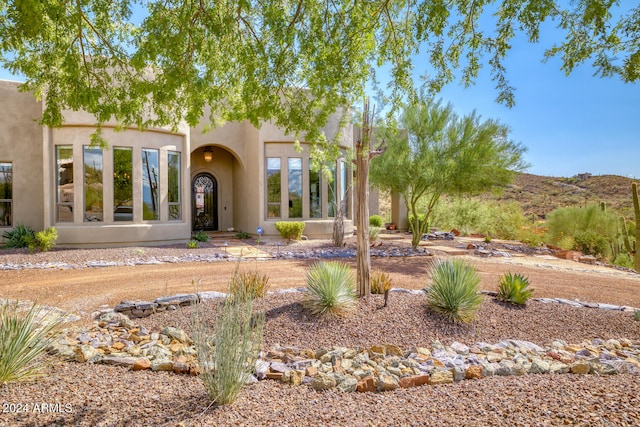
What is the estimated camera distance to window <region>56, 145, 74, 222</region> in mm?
11586

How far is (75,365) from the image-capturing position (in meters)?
3.51

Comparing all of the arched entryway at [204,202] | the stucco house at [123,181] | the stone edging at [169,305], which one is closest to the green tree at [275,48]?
the stone edging at [169,305]

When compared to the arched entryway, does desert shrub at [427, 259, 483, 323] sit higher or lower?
lower

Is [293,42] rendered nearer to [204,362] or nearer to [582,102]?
[204,362]

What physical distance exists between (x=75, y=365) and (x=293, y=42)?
4251mm

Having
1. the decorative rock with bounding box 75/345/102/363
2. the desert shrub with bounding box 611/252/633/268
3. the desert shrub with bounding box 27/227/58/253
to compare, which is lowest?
the desert shrub with bounding box 611/252/633/268

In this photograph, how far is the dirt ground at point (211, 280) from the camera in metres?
6.40

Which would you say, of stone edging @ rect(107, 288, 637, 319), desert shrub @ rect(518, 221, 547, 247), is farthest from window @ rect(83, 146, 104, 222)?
desert shrub @ rect(518, 221, 547, 247)

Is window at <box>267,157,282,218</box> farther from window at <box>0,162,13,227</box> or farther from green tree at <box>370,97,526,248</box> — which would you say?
window at <box>0,162,13,227</box>

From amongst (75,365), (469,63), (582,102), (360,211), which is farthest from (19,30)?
(582,102)

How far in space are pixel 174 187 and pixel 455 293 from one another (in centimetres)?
1067

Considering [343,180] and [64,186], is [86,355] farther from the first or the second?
[343,180]

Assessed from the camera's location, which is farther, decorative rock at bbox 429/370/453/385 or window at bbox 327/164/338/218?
window at bbox 327/164/338/218

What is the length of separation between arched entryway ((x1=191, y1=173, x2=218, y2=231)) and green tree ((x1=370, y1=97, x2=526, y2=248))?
7490mm
